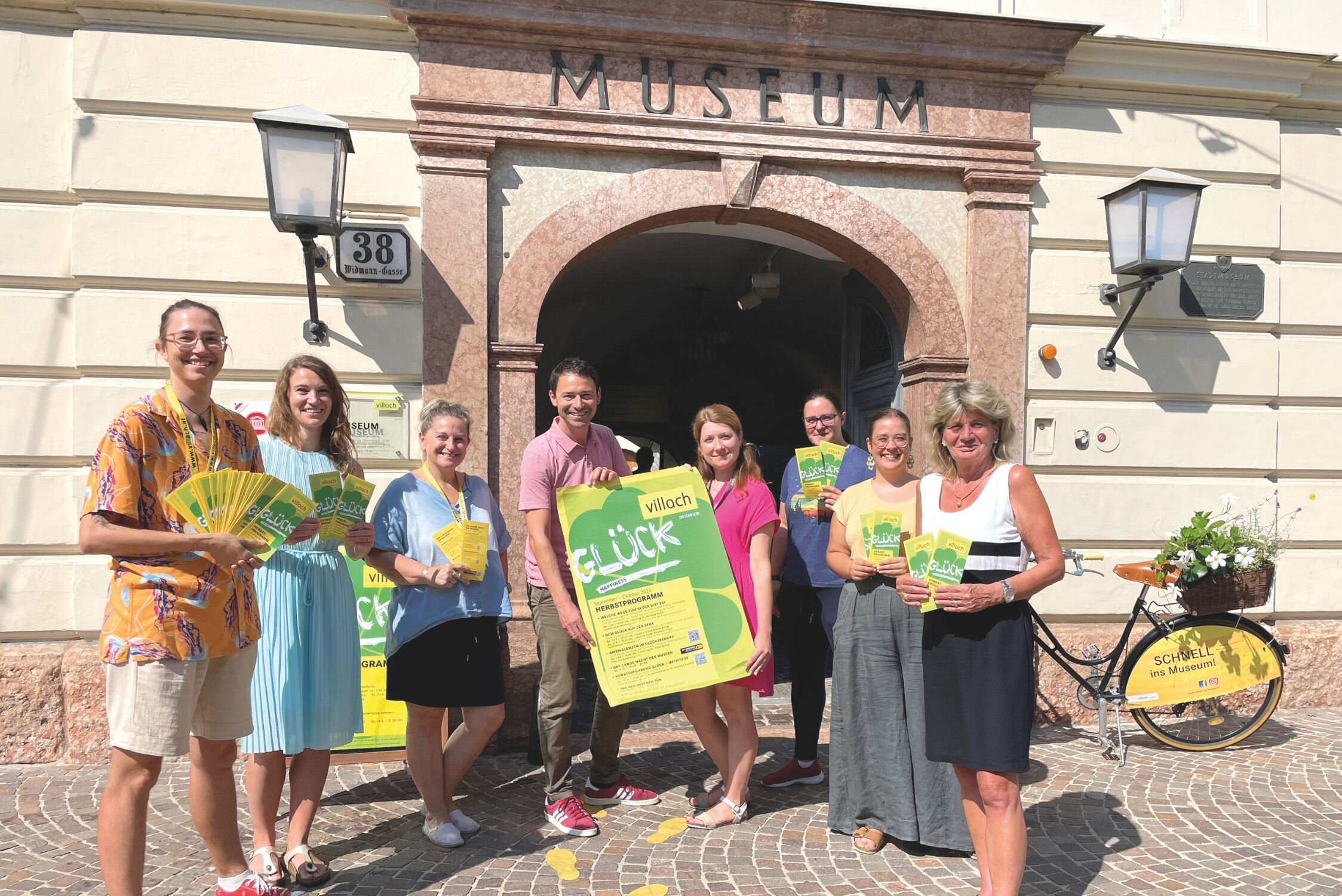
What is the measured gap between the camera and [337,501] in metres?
3.30

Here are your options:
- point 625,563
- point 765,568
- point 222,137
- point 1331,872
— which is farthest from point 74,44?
point 1331,872

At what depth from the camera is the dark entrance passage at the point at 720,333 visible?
6.91 m

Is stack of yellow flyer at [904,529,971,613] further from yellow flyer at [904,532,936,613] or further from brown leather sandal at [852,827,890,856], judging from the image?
brown leather sandal at [852,827,890,856]

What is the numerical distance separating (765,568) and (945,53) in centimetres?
378

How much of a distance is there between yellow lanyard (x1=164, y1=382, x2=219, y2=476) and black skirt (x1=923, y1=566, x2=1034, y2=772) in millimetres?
2479

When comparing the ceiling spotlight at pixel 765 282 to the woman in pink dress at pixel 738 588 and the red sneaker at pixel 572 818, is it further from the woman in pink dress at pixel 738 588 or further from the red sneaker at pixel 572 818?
the red sneaker at pixel 572 818

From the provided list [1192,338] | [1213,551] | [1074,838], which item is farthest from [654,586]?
[1192,338]

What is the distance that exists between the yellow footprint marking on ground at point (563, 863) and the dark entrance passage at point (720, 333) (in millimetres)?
3869

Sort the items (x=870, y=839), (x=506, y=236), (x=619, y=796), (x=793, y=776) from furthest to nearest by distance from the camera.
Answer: (x=506, y=236) → (x=793, y=776) → (x=619, y=796) → (x=870, y=839)

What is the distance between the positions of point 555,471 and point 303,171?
7.59 ft

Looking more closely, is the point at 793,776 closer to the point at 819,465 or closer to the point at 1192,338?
the point at 819,465

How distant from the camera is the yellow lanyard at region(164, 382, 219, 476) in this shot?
111 inches

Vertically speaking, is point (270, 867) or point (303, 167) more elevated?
point (303, 167)

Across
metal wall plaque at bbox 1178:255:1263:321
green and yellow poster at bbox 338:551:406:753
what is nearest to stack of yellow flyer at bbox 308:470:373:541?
green and yellow poster at bbox 338:551:406:753
